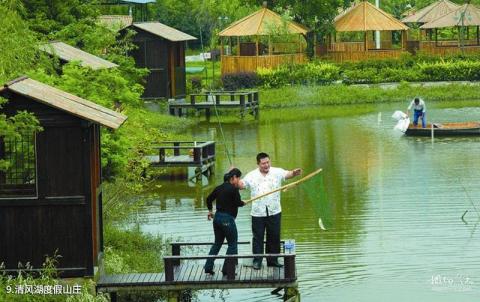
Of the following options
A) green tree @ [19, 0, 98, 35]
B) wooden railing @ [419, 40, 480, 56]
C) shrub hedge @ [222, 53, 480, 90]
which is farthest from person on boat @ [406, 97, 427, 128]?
wooden railing @ [419, 40, 480, 56]

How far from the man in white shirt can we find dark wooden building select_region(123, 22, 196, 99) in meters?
35.2

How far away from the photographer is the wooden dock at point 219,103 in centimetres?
5534

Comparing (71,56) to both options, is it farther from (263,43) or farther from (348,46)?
(348,46)

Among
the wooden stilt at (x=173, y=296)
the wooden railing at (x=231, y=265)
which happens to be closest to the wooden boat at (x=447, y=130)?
the wooden railing at (x=231, y=265)

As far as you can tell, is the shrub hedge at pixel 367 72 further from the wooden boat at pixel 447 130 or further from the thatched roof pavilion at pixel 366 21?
the wooden boat at pixel 447 130

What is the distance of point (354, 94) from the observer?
206 ft

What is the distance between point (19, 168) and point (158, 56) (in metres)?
36.9

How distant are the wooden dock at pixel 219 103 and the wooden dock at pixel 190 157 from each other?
16.6 m

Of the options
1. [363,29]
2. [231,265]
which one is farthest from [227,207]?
[363,29]

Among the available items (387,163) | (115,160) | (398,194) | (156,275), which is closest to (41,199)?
(156,275)

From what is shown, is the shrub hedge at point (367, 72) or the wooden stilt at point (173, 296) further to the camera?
the shrub hedge at point (367, 72)

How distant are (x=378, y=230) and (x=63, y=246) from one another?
1012cm

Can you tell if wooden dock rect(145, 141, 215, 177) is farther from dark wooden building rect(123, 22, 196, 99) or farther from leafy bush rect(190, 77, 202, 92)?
leafy bush rect(190, 77, 202, 92)

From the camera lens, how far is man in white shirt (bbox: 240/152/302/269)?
67.5ft
